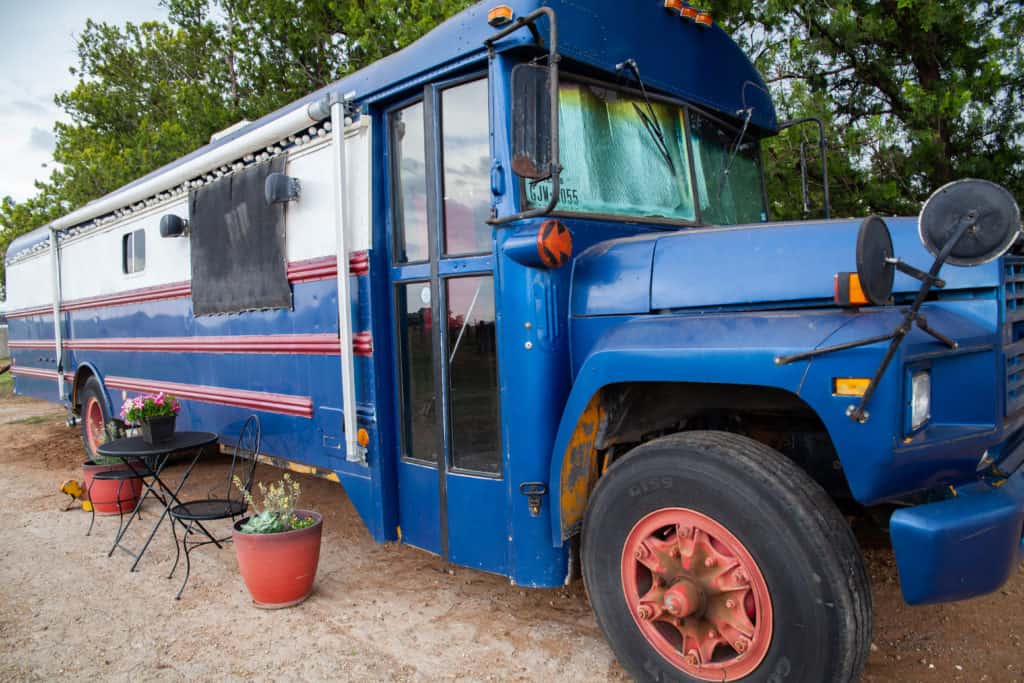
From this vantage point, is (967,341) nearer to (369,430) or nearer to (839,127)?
(369,430)

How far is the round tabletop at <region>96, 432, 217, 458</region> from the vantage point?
418cm

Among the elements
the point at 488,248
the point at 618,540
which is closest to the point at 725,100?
the point at 488,248

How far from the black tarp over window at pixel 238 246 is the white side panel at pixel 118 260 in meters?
0.32

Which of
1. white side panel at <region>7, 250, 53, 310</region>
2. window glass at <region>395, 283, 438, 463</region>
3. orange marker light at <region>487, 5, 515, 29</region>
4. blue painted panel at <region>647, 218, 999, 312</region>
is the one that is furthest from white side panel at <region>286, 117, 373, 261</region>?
white side panel at <region>7, 250, 53, 310</region>

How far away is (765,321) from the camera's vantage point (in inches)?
91.4

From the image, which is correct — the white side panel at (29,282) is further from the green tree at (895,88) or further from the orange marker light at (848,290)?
the orange marker light at (848,290)

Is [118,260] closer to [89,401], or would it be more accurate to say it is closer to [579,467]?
[89,401]

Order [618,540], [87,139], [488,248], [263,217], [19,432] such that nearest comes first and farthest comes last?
[618,540]
[488,248]
[263,217]
[19,432]
[87,139]

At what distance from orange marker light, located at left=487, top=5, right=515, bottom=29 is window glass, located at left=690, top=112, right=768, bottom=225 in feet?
3.73

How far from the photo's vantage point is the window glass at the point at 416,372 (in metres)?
3.35

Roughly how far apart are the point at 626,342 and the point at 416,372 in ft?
4.07

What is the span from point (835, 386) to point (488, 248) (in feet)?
4.98

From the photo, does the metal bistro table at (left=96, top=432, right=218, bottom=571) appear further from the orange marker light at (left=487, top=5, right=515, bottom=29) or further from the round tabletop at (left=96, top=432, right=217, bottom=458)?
the orange marker light at (left=487, top=5, right=515, bottom=29)

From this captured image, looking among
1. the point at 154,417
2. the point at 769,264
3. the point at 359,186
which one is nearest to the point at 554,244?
the point at 769,264
